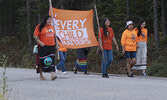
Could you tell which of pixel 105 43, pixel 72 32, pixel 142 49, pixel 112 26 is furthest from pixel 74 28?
pixel 112 26

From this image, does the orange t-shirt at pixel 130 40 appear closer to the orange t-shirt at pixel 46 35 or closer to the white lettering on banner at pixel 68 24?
the white lettering on banner at pixel 68 24

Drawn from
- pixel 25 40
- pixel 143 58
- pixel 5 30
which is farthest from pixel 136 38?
pixel 5 30

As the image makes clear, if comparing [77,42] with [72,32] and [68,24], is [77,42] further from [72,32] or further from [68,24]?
[68,24]

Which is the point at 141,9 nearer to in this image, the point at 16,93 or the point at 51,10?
the point at 51,10

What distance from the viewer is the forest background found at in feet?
59.8

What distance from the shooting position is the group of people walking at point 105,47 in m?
10.2

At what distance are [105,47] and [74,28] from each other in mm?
1486

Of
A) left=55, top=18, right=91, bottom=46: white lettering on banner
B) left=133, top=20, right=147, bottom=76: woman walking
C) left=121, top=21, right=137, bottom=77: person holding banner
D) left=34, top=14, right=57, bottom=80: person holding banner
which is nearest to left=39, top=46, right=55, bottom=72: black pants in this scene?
left=34, top=14, right=57, bottom=80: person holding banner

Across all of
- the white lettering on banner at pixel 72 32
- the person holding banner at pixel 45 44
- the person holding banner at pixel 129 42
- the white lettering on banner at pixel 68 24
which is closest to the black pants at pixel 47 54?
the person holding banner at pixel 45 44

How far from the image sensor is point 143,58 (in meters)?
12.8

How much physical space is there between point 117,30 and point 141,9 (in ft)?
11.2

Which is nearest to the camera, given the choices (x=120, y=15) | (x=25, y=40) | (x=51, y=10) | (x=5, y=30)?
(x=51, y=10)

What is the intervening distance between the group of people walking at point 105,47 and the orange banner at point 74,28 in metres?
0.89

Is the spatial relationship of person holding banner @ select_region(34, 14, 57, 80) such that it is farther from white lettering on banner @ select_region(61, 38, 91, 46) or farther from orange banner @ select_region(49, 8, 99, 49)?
white lettering on banner @ select_region(61, 38, 91, 46)
